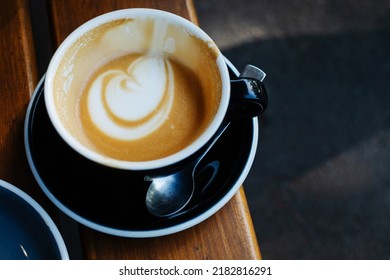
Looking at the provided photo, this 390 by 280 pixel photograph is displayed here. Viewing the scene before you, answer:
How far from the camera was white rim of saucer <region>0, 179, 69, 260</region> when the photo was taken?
608 millimetres

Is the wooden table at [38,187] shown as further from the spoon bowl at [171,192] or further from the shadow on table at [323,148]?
the shadow on table at [323,148]

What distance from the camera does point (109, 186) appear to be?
2.16 ft

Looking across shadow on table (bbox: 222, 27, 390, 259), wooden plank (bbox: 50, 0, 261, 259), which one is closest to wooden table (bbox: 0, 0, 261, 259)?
wooden plank (bbox: 50, 0, 261, 259)

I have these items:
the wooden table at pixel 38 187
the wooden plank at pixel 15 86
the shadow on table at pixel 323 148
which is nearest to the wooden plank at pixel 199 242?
the wooden table at pixel 38 187

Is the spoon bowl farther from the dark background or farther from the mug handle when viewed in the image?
the dark background

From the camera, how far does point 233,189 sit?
2.19 ft

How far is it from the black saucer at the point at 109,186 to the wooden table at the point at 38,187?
33 mm

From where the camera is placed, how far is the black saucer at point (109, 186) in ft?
2.11

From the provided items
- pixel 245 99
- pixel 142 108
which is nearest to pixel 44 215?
A: pixel 142 108

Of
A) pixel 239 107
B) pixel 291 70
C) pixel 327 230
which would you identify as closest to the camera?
pixel 239 107

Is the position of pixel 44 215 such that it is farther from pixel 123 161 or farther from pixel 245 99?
pixel 245 99

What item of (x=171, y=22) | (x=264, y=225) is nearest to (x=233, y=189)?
(x=171, y=22)
